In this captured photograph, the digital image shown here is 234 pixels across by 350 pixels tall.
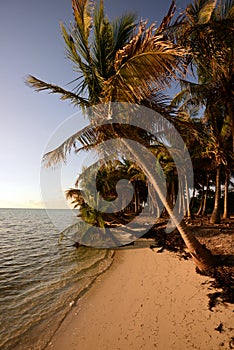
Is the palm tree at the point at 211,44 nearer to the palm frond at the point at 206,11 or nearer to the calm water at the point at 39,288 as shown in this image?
the palm frond at the point at 206,11

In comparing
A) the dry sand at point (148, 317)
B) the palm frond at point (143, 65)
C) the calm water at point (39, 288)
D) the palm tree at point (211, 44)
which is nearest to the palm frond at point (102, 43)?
the palm frond at point (143, 65)

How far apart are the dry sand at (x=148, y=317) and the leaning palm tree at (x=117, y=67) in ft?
4.67

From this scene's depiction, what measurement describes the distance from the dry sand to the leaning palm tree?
1422 mm

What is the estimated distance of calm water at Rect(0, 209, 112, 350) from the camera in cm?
448

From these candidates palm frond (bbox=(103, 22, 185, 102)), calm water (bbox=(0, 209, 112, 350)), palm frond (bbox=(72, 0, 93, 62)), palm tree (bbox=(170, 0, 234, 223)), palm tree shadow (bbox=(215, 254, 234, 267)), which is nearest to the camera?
palm frond (bbox=(103, 22, 185, 102))

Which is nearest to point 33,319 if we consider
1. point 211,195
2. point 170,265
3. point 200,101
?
point 170,265

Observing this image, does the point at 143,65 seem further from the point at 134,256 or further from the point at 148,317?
the point at 134,256

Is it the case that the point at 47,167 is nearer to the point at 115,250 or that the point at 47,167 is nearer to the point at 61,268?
the point at 61,268

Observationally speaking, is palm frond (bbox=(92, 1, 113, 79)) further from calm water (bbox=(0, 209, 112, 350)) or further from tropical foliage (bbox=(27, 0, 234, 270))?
calm water (bbox=(0, 209, 112, 350))

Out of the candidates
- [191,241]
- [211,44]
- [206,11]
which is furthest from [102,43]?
[191,241]

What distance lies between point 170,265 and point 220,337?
398cm

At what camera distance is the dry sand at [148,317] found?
371 centimetres

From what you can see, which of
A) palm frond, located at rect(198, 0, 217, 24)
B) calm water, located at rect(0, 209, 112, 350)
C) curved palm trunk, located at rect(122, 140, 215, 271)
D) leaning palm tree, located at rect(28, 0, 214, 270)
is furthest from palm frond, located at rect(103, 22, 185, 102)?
calm water, located at rect(0, 209, 112, 350)

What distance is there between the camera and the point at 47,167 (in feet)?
23.7
